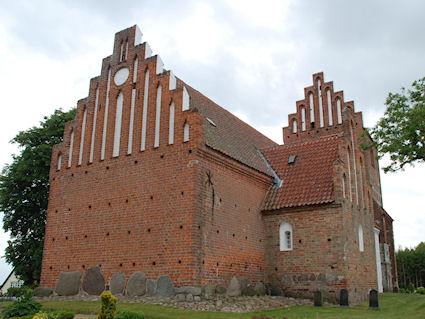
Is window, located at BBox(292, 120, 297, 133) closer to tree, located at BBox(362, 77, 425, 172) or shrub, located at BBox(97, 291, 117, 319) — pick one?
tree, located at BBox(362, 77, 425, 172)

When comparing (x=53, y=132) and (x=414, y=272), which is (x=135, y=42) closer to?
(x=53, y=132)

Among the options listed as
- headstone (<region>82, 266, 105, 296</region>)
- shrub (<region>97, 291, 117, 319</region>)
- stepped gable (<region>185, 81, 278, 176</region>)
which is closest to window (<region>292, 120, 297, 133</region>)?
stepped gable (<region>185, 81, 278, 176</region>)

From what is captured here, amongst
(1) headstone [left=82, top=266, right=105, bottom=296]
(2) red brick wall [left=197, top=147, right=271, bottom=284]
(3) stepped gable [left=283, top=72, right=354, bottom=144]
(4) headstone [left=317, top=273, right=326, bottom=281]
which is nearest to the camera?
(2) red brick wall [left=197, top=147, right=271, bottom=284]

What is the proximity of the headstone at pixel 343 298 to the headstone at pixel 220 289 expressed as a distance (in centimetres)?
446

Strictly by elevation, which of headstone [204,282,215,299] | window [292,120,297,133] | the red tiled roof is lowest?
headstone [204,282,215,299]

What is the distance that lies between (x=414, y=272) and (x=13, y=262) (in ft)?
148

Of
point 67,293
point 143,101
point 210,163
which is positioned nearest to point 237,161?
point 210,163

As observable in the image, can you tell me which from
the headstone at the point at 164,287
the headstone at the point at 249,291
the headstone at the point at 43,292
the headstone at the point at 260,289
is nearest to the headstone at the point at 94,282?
the headstone at the point at 43,292

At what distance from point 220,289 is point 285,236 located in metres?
4.55

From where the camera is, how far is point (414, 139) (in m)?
17.0

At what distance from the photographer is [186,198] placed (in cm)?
1393

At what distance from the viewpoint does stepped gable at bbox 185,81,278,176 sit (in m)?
16.7

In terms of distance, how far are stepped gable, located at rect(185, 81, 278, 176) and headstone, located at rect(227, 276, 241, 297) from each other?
15.7 ft

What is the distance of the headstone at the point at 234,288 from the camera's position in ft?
47.6
